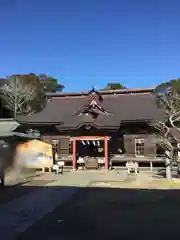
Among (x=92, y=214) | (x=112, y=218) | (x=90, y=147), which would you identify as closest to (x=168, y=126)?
(x=90, y=147)

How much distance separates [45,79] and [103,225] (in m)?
60.8

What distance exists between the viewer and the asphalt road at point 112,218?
6477mm

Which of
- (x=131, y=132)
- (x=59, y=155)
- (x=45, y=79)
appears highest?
(x=45, y=79)

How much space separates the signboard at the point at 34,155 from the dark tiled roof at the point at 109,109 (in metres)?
3.71

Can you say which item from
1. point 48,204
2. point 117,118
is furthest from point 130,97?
point 48,204

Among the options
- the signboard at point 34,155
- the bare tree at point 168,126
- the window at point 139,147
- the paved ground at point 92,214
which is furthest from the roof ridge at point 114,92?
the paved ground at point 92,214

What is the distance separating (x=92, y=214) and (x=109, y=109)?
19.2 m

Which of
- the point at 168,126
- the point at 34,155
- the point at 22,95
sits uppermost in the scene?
the point at 22,95

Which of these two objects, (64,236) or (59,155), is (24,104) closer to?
(59,155)

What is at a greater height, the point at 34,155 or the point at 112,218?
the point at 34,155

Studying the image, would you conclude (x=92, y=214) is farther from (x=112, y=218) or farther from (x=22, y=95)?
(x=22, y=95)

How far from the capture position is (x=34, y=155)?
1884 cm

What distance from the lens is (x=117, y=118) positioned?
24641 millimetres

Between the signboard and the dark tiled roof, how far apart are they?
371 cm
